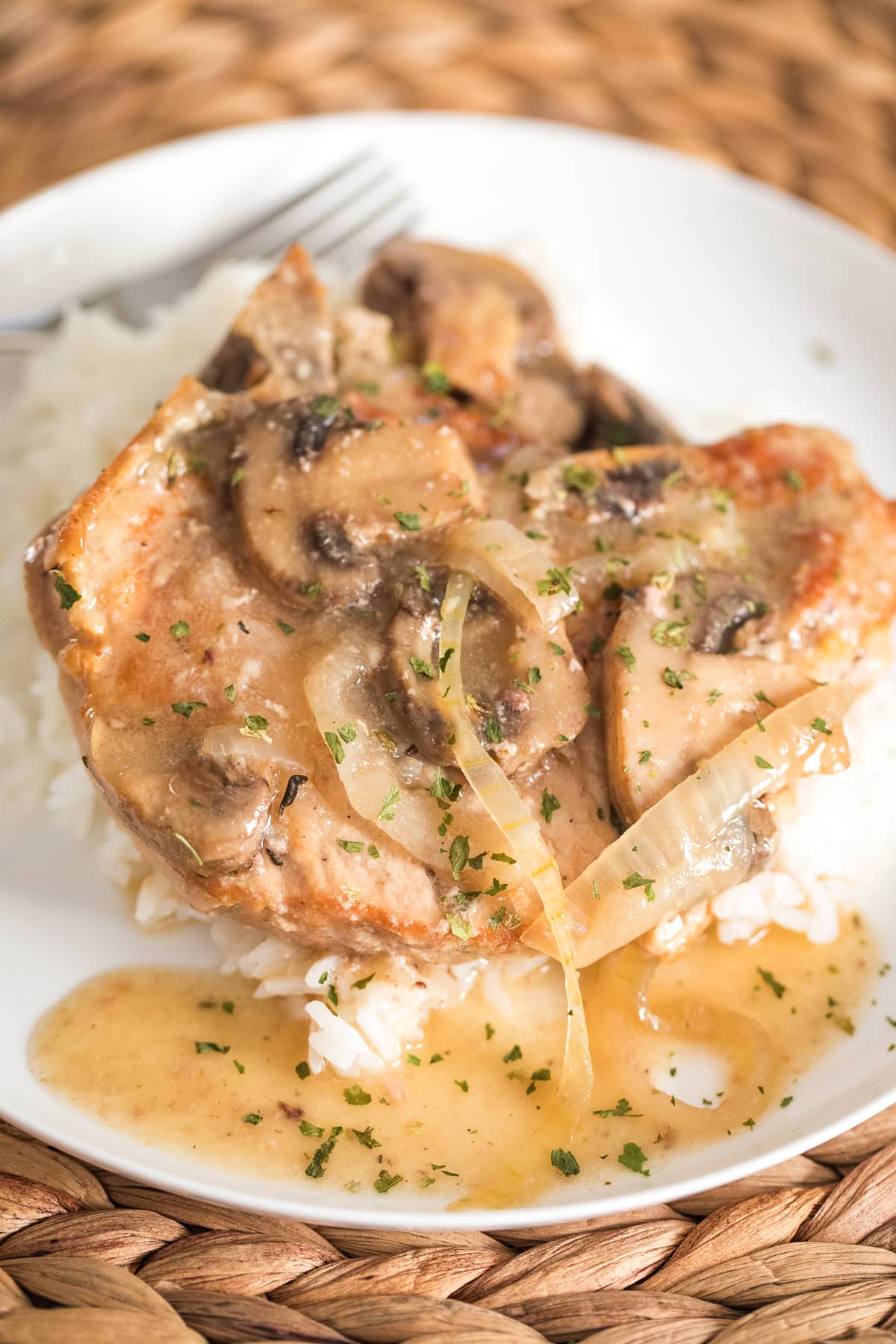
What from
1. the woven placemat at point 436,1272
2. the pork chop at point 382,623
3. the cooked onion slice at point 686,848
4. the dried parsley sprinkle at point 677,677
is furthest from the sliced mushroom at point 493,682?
the woven placemat at point 436,1272

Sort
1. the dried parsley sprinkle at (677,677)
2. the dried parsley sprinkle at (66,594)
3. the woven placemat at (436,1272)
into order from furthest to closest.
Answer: the dried parsley sprinkle at (677,677)
the dried parsley sprinkle at (66,594)
the woven placemat at (436,1272)

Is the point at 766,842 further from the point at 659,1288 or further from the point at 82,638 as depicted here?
the point at 82,638

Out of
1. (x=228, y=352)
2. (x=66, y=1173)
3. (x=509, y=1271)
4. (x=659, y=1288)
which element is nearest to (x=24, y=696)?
(x=228, y=352)

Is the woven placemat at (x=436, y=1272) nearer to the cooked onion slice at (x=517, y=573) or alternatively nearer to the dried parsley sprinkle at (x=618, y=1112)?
the dried parsley sprinkle at (x=618, y=1112)

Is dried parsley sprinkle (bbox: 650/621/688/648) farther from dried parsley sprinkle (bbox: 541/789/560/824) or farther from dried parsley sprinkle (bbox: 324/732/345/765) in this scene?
dried parsley sprinkle (bbox: 324/732/345/765)

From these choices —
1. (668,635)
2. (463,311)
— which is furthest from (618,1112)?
(463,311)

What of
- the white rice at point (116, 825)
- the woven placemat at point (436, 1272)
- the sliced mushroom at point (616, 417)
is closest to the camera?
the woven placemat at point (436, 1272)

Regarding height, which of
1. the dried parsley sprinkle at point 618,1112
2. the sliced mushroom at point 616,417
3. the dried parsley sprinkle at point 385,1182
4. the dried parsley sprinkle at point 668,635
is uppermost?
the sliced mushroom at point 616,417

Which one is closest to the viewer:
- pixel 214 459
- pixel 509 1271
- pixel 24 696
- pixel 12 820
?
pixel 509 1271
